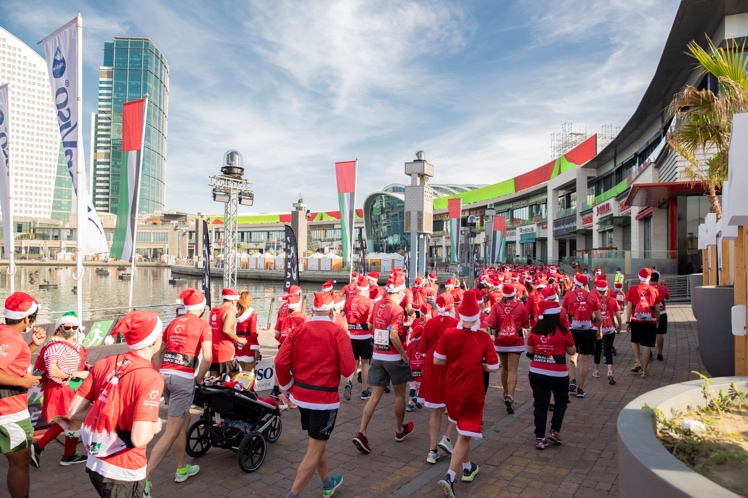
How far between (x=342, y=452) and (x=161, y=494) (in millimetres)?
1945

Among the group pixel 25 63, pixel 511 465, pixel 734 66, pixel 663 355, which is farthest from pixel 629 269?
pixel 25 63

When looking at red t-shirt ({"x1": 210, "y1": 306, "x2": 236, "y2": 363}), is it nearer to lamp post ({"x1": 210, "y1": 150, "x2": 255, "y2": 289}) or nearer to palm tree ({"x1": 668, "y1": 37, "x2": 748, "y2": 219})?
palm tree ({"x1": 668, "y1": 37, "x2": 748, "y2": 219})

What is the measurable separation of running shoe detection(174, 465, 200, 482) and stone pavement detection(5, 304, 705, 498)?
0.06 metres

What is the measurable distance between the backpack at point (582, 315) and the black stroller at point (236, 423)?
16.8 feet

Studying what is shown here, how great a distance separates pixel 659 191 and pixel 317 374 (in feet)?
71.0

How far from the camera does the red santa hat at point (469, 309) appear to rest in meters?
4.59

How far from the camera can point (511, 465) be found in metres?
4.95

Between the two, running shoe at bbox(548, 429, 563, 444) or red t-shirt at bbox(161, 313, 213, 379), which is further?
running shoe at bbox(548, 429, 563, 444)

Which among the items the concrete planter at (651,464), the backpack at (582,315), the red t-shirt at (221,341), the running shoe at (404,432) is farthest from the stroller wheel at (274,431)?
the backpack at (582,315)

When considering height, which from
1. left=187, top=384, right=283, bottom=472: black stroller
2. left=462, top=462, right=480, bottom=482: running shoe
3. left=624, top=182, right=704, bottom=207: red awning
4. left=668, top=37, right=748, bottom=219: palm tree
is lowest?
left=462, top=462, right=480, bottom=482: running shoe

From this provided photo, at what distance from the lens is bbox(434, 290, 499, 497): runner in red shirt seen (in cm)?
436

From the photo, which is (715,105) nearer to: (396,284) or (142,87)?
(396,284)

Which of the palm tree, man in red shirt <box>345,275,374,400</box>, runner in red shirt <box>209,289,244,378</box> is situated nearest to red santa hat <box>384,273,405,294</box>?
man in red shirt <box>345,275,374,400</box>

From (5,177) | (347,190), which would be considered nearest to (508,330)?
(5,177)
